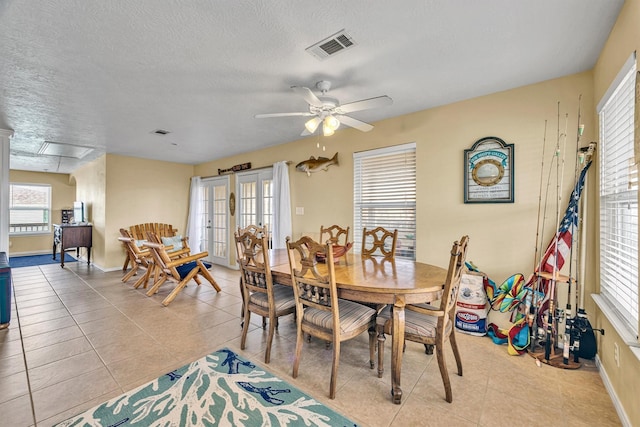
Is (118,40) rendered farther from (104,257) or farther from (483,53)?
(104,257)

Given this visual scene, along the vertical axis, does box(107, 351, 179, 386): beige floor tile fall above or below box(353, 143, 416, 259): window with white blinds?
below

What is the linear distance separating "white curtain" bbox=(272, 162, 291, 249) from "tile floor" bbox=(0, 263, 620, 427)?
1.59 metres

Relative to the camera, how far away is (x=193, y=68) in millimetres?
2352

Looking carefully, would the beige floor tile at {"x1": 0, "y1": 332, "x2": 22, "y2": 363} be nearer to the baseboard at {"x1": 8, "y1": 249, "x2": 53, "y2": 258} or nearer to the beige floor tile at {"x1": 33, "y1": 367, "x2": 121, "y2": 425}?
the beige floor tile at {"x1": 33, "y1": 367, "x2": 121, "y2": 425}

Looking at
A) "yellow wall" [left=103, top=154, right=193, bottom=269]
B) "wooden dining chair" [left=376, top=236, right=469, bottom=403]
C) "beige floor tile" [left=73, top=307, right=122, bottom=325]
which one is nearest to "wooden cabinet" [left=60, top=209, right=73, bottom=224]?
"yellow wall" [left=103, top=154, right=193, bottom=269]

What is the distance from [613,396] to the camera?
5.92 feet

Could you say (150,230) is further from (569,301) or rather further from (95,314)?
(569,301)

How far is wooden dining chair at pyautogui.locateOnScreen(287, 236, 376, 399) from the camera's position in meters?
1.86

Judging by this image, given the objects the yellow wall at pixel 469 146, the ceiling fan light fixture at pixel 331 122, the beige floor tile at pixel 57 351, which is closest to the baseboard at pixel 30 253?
the beige floor tile at pixel 57 351

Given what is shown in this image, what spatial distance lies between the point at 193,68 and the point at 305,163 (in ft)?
7.27

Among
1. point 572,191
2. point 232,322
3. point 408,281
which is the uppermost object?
point 572,191

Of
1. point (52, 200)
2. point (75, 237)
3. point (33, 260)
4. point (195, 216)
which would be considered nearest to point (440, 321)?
point (195, 216)

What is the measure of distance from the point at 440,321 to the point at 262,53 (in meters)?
2.37

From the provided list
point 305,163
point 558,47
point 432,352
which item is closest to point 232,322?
point 432,352
